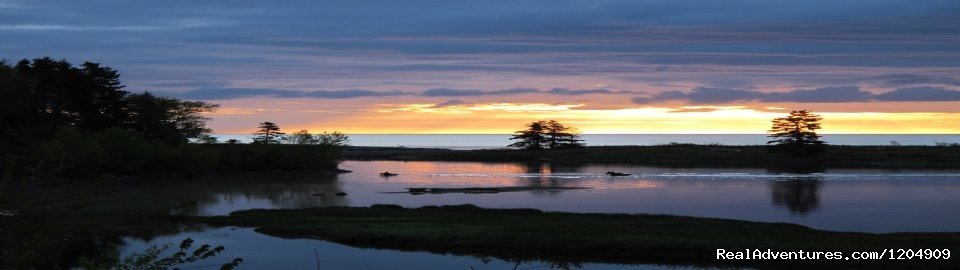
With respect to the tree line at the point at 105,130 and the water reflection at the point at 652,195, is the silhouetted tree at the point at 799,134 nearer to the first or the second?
the water reflection at the point at 652,195

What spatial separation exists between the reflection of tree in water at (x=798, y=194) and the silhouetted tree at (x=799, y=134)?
36841mm

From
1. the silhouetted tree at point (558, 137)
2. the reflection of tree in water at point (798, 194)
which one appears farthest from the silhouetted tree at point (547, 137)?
the reflection of tree in water at point (798, 194)

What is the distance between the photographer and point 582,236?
33625 millimetres

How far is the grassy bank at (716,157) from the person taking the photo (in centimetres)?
11506

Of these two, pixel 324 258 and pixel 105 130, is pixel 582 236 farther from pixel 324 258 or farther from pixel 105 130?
pixel 105 130

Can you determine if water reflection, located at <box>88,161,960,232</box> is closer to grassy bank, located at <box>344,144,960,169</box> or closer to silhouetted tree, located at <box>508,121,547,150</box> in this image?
grassy bank, located at <box>344,144,960,169</box>

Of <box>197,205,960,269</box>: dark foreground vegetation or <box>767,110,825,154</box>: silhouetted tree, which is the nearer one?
<box>197,205,960,269</box>: dark foreground vegetation

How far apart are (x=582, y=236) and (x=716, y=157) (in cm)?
10034

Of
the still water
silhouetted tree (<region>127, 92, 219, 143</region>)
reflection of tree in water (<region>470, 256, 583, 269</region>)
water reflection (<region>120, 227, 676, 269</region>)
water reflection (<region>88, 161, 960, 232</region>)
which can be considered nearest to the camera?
reflection of tree in water (<region>470, 256, 583, 269</region>)

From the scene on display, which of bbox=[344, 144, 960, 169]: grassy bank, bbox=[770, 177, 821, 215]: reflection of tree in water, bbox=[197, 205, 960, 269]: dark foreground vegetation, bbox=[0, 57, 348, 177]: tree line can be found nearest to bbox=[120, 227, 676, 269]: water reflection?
bbox=[197, 205, 960, 269]: dark foreground vegetation

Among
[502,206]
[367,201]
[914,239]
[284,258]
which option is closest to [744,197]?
[502,206]

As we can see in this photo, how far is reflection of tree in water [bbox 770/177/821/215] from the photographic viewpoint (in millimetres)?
52106

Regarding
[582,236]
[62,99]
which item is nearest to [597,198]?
[582,236]

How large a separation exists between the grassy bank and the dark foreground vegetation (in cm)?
8026
